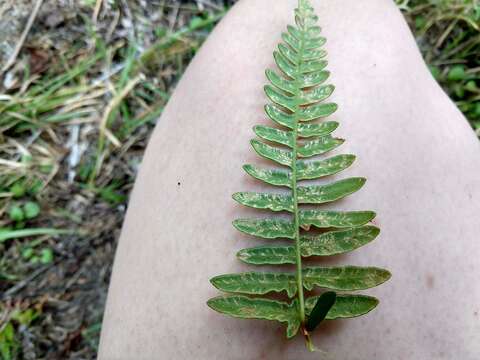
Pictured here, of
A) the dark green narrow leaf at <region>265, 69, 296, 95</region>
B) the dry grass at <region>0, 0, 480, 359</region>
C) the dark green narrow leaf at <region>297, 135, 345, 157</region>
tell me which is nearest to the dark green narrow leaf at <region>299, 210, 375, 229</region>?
the dark green narrow leaf at <region>297, 135, 345, 157</region>

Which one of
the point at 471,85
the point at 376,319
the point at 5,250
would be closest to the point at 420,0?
the point at 471,85

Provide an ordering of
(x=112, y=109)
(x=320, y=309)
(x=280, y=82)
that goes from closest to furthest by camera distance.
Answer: (x=320, y=309), (x=280, y=82), (x=112, y=109)

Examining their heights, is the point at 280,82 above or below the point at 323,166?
above

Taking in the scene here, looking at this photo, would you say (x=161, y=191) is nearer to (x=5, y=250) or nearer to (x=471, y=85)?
(x=5, y=250)

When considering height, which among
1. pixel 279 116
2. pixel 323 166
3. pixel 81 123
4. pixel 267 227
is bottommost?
pixel 267 227

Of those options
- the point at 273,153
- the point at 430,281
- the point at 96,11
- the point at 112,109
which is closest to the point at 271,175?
the point at 273,153

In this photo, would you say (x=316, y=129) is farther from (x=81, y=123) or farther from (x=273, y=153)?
(x=81, y=123)
